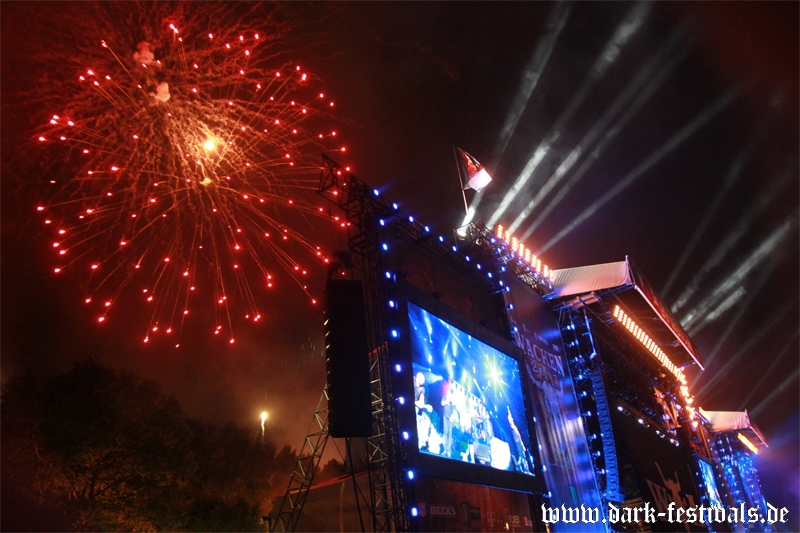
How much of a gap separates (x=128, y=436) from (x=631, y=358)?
19.9 meters

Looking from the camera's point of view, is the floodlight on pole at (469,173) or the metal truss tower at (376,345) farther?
the floodlight on pole at (469,173)

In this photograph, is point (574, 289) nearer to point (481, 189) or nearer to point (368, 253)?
point (481, 189)

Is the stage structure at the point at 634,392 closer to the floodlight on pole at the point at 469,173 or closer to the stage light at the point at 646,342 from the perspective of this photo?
the stage light at the point at 646,342

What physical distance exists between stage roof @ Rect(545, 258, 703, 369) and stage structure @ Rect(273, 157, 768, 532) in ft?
0.20

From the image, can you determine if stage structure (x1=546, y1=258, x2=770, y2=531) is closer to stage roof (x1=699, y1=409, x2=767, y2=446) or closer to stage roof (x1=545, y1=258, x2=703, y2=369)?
stage roof (x1=545, y1=258, x2=703, y2=369)

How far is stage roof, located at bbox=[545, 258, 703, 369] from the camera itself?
53.5 feet

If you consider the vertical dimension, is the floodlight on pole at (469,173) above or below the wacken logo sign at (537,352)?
above

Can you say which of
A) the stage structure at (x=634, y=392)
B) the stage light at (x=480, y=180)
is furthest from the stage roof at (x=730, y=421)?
the stage light at (x=480, y=180)

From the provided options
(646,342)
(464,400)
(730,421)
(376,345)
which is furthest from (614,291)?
(730,421)

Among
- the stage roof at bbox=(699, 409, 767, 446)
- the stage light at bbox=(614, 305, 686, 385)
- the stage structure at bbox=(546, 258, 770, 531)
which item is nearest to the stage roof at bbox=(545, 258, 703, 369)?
the stage structure at bbox=(546, 258, 770, 531)

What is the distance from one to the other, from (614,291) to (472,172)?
6969 mm

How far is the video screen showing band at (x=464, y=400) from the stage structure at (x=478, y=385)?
0.12 feet

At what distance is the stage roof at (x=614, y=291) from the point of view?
53.5 feet

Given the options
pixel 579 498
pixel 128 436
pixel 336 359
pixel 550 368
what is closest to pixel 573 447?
pixel 579 498
